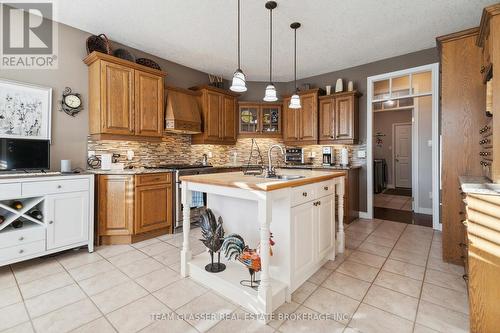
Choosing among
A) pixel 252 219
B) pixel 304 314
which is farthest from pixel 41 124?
pixel 304 314

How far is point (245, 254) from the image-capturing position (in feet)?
6.15

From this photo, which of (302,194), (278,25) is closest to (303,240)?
(302,194)

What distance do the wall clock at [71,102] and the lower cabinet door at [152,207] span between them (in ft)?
4.35

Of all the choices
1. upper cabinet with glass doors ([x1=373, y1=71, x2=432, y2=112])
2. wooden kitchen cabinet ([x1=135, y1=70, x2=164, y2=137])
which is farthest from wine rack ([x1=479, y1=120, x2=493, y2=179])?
wooden kitchen cabinet ([x1=135, y1=70, x2=164, y2=137])

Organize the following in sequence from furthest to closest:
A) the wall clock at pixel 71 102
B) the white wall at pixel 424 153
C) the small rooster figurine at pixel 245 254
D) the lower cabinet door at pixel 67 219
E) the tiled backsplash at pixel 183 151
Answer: the white wall at pixel 424 153, the tiled backsplash at pixel 183 151, the wall clock at pixel 71 102, the lower cabinet door at pixel 67 219, the small rooster figurine at pixel 245 254

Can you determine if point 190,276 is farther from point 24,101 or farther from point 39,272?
point 24,101

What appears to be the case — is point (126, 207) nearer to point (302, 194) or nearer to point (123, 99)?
point (123, 99)

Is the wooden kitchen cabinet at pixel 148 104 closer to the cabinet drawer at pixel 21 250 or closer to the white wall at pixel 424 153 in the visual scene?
the cabinet drawer at pixel 21 250

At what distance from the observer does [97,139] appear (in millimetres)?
3221

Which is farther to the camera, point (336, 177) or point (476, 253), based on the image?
point (336, 177)

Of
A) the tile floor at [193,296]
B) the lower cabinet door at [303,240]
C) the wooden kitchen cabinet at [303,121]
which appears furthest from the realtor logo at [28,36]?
the wooden kitchen cabinet at [303,121]

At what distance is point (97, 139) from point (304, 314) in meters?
3.22

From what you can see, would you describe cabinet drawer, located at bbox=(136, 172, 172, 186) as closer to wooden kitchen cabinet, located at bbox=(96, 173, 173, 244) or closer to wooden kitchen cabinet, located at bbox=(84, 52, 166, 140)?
wooden kitchen cabinet, located at bbox=(96, 173, 173, 244)

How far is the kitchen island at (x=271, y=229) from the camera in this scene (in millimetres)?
1725
